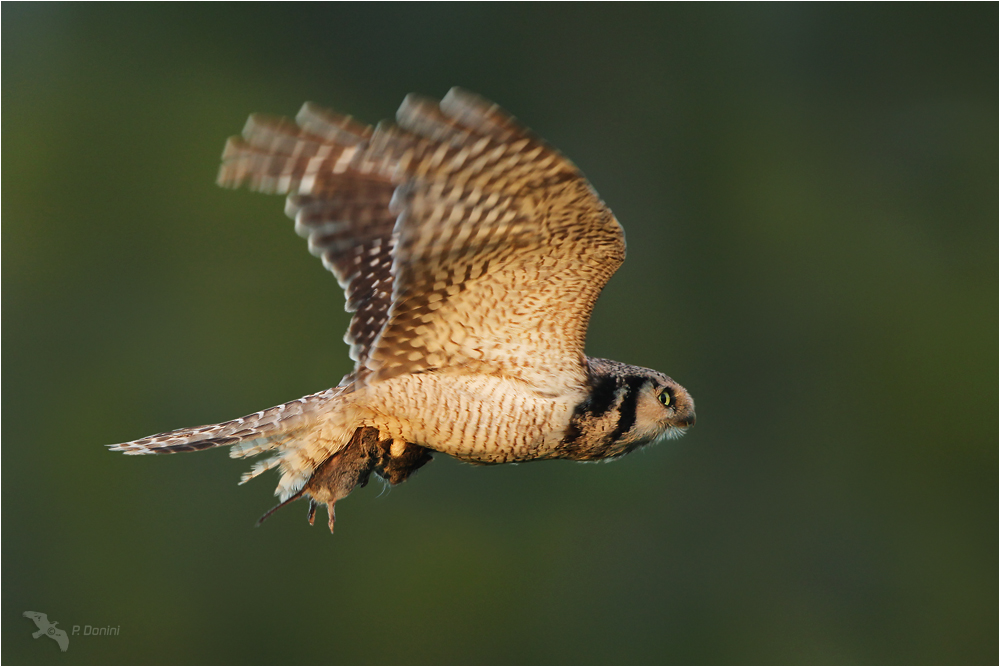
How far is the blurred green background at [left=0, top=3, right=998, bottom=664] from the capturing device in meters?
13.1

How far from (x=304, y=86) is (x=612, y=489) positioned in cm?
876

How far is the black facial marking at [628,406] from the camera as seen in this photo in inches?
130

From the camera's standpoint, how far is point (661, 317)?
16.6 metres

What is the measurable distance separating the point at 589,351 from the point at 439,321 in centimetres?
1194

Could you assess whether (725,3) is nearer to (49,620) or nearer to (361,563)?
(361,563)

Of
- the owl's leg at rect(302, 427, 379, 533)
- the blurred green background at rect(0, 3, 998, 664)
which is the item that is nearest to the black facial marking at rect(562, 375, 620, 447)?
the owl's leg at rect(302, 427, 379, 533)

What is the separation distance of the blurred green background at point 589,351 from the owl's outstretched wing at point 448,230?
937 centimetres

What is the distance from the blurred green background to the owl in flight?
9.33 metres

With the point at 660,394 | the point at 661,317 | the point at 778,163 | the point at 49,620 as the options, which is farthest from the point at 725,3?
the point at 660,394

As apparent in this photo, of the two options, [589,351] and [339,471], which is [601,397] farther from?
[589,351]

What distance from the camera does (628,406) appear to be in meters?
3.35
